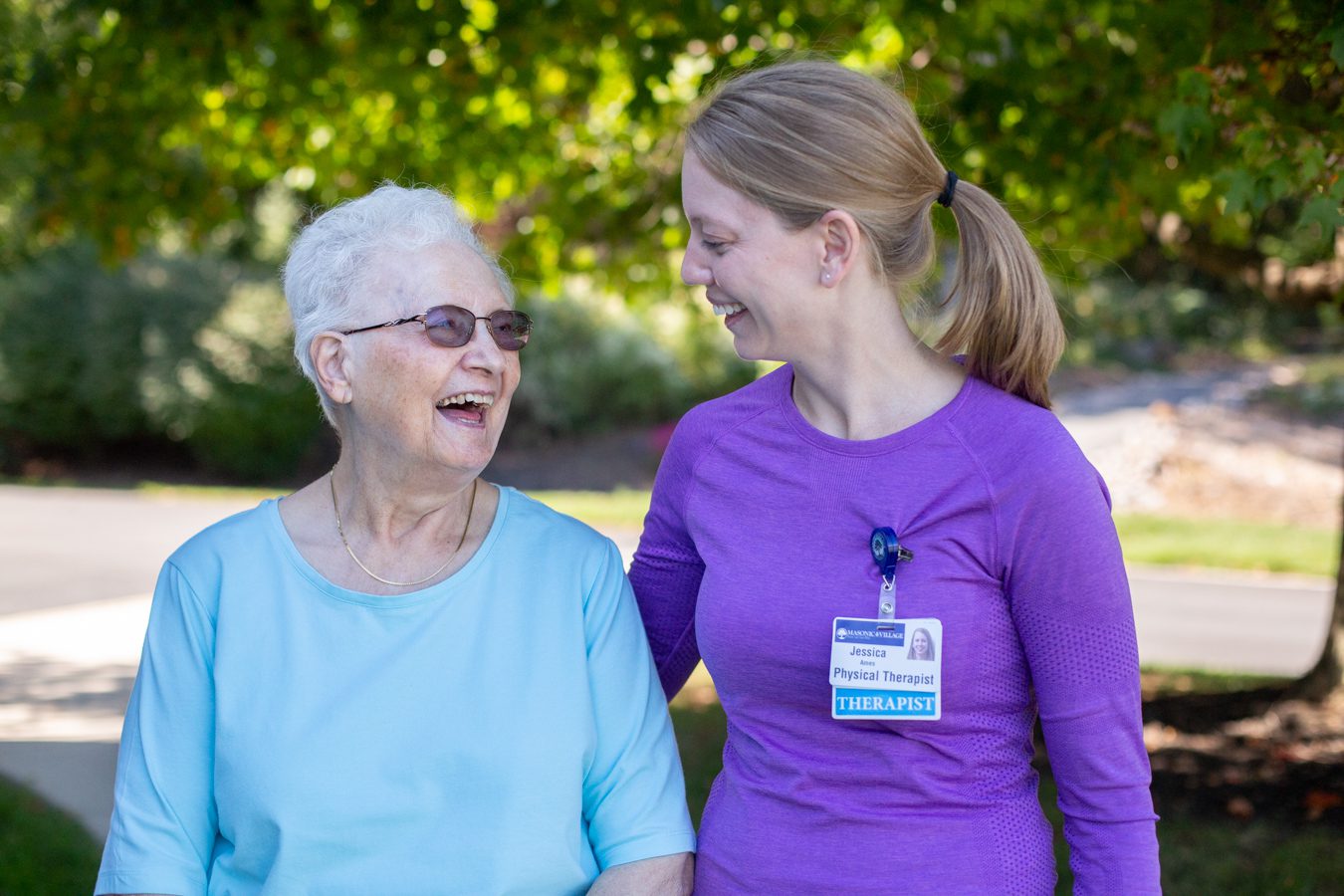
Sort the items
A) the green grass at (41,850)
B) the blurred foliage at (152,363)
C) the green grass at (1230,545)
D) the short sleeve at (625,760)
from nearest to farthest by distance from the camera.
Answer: the short sleeve at (625,760)
the green grass at (41,850)
the green grass at (1230,545)
the blurred foliage at (152,363)

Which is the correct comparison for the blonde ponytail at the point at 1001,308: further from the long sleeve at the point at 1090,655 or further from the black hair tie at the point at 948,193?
the long sleeve at the point at 1090,655

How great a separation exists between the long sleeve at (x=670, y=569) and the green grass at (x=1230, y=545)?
11.6 m

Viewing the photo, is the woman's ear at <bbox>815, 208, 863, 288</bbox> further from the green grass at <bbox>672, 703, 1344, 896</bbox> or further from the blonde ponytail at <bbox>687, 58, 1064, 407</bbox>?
the green grass at <bbox>672, 703, 1344, 896</bbox>

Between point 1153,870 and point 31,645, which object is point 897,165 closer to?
point 1153,870

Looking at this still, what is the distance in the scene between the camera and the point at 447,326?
2.03 metres

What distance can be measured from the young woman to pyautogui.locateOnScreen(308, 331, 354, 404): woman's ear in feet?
1.82

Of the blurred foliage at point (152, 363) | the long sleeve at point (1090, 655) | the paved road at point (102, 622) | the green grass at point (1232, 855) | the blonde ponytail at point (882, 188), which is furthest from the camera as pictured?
the blurred foliage at point (152, 363)

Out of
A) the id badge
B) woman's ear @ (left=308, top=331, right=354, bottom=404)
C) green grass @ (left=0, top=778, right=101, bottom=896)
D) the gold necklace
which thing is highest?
woman's ear @ (left=308, top=331, right=354, bottom=404)

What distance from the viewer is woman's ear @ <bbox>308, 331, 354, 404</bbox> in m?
2.08

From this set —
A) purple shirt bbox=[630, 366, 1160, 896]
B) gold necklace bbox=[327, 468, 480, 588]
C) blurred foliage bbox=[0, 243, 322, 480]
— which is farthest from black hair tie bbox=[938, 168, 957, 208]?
blurred foliage bbox=[0, 243, 322, 480]

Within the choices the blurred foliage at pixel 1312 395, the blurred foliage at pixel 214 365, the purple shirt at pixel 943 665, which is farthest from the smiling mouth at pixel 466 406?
the blurred foliage at pixel 1312 395

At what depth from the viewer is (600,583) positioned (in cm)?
212

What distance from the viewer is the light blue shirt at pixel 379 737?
194 cm

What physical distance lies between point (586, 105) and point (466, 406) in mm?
5194
